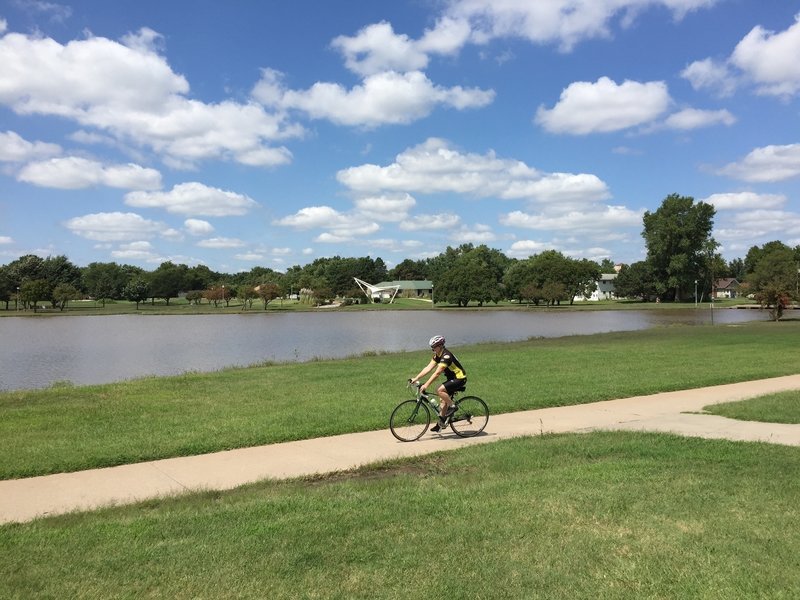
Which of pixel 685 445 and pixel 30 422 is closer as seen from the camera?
pixel 685 445

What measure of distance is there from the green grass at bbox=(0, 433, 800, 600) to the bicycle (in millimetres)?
2294

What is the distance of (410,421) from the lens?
9.97m

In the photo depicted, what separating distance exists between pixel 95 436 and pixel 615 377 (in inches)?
497

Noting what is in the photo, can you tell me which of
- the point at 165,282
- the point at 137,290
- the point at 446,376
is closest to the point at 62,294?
the point at 137,290

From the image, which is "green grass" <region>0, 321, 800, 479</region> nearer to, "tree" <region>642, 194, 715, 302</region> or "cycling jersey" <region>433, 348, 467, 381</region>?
"cycling jersey" <region>433, 348, 467, 381</region>

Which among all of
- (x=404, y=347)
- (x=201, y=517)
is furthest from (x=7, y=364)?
(x=201, y=517)

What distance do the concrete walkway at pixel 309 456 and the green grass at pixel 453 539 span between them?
65 centimetres

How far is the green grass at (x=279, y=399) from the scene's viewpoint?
9.57 meters

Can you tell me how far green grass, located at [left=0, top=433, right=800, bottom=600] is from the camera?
436cm

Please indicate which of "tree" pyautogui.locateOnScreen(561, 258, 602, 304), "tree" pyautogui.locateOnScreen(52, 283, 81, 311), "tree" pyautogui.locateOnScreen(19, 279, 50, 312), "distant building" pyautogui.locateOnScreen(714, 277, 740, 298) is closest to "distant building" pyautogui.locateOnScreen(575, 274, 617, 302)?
"distant building" pyautogui.locateOnScreen(714, 277, 740, 298)

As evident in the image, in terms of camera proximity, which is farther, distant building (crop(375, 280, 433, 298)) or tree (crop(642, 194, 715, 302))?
distant building (crop(375, 280, 433, 298))

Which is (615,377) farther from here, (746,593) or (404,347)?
(404,347)

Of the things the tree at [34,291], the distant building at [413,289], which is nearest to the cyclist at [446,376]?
the tree at [34,291]

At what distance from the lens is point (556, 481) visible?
6.85 metres
